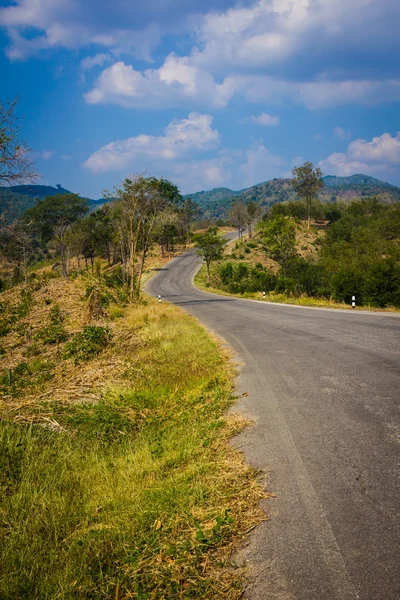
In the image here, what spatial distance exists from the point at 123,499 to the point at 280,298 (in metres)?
22.9

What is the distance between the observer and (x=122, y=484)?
3545mm

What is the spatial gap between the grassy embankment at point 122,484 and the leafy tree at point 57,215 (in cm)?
5131

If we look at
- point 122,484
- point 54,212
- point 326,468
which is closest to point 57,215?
point 54,212

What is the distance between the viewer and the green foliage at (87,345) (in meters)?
9.13

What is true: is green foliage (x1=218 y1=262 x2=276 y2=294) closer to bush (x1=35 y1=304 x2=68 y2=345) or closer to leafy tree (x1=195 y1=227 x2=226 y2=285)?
leafy tree (x1=195 y1=227 x2=226 y2=285)

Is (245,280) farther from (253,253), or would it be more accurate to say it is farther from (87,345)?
(87,345)

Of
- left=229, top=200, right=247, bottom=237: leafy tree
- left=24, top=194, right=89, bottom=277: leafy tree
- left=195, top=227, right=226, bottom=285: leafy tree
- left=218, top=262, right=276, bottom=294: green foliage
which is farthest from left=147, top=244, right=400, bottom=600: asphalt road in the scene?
left=229, top=200, right=247, bottom=237: leafy tree

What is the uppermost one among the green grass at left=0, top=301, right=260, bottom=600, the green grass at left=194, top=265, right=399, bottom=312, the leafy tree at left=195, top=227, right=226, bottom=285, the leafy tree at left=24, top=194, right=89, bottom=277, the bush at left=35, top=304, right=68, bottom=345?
the leafy tree at left=24, top=194, right=89, bottom=277

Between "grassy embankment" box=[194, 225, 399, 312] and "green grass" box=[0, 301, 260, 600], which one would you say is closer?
"green grass" box=[0, 301, 260, 600]

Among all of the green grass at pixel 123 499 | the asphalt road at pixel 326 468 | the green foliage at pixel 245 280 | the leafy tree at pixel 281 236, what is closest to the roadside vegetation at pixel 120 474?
the green grass at pixel 123 499

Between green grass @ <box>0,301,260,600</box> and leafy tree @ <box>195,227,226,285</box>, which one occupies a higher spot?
leafy tree @ <box>195,227,226,285</box>

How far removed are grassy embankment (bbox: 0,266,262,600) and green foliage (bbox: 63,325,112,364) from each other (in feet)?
3.73

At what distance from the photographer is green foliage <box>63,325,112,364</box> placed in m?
9.13

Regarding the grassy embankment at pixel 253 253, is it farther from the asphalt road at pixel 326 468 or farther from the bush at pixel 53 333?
the asphalt road at pixel 326 468
